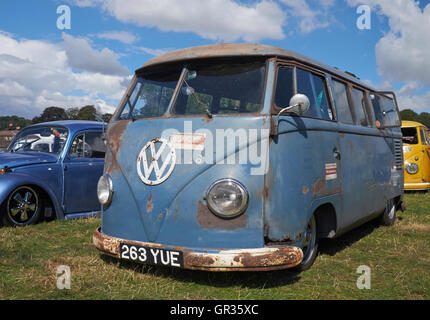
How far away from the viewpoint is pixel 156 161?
3.77 meters

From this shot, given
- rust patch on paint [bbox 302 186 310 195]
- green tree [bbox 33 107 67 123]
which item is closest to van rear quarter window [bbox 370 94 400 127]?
rust patch on paint [bbox 302 186 310 195]

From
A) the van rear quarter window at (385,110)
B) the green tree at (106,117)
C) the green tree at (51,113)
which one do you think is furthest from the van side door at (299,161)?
the green tree at (51,113)

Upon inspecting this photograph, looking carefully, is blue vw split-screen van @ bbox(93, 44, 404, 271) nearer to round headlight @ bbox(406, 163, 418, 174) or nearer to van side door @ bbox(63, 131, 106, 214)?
van side door @ bbox(63, 131, 106, 214)

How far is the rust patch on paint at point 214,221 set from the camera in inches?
137

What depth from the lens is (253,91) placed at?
3.85m

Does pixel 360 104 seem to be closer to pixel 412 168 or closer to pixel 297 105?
pixel 297 105

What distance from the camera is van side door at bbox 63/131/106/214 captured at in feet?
21.9

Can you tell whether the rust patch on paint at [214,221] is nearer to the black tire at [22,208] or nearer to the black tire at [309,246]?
the black tire at [309,246]

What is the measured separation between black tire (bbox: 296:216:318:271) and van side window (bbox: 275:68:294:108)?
1207 mm

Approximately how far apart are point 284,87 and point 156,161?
134 centimetres

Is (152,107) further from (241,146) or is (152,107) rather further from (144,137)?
(241,146)

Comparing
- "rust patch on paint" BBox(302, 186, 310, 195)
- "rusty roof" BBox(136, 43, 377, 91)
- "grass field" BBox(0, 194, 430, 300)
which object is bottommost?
"grass field" BBox(0, 194, 430, 300)
